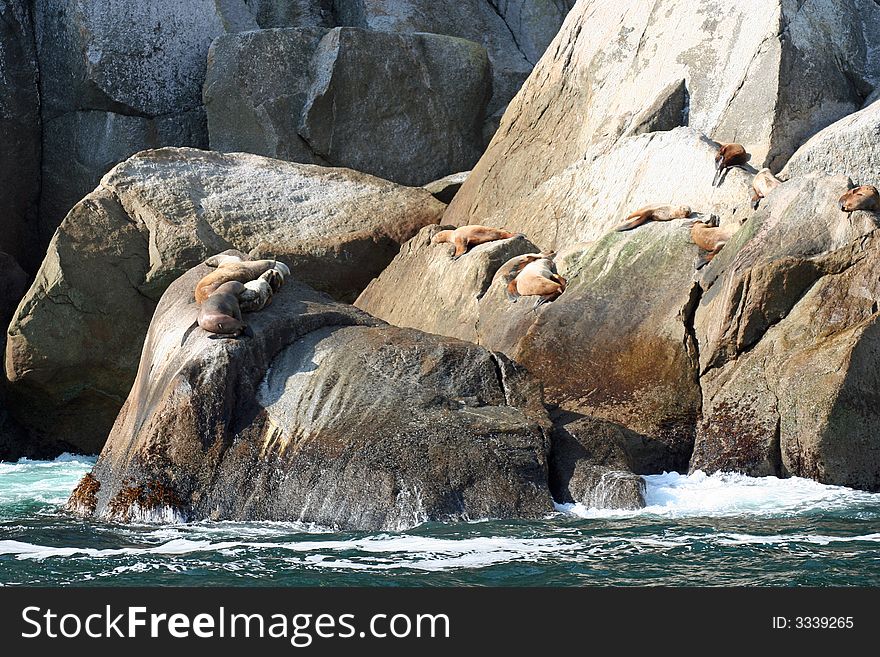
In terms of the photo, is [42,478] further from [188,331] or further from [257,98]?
[257,98]

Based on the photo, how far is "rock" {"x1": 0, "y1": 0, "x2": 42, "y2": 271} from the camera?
19.4 m

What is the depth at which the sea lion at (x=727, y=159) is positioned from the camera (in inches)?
509

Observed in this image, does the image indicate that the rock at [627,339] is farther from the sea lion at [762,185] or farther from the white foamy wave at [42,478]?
the white foamy wave at [42,478]

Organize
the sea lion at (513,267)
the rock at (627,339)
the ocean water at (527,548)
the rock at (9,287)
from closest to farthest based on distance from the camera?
the ocean water at (527,548) → the rock at (627,339) → the sea lion at (513,267) → the rock at (9,287)

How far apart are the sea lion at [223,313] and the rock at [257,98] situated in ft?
32.3

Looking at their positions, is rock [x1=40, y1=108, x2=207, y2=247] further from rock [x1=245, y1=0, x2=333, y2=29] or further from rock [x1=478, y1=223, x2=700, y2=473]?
rock [x1=478, y1=223, x2=700, y2=473]

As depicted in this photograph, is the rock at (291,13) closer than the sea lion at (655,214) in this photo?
No

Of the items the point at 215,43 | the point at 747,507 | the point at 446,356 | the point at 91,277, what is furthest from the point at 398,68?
the point at 747,507

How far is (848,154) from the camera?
509 inches

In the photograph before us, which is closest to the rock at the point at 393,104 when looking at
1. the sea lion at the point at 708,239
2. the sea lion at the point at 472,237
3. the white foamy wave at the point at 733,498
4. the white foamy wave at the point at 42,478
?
the sea lion at the point at 472,237

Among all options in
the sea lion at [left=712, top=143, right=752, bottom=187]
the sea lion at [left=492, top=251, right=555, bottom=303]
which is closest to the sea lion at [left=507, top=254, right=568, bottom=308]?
the sea lion at [left=492, top=251, right=555, bottom=303]

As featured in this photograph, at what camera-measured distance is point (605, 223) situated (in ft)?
45.0

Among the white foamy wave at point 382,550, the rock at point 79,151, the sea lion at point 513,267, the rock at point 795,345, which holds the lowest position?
the white foamy wave at point 382,550

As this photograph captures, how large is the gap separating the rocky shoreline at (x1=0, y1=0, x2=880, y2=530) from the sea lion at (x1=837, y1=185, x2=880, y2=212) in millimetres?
87
